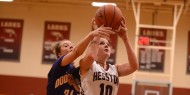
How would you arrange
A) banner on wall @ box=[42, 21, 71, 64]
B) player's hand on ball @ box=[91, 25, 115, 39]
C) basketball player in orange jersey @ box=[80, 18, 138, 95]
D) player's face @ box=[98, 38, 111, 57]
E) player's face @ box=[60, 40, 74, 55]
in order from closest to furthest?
player's hand on ball @ box=[91, 25, 115, 39]
basketball player in orange jersey @ box=[80, 18, 138, 95]
player's face @ box=[98, 38, 111, 57]
player's face @ box=[60, 40, 74, 55]
banner on wall @ box=[42, 21, 71, 64]

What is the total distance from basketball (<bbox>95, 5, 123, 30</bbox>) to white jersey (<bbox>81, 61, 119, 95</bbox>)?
320mm

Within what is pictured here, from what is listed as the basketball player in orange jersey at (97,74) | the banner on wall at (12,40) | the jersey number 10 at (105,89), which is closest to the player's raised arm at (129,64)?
the basketball player in orange jersey at (97,74)

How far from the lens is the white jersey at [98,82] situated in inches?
97.6

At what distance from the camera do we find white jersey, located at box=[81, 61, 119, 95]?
8.13 ft

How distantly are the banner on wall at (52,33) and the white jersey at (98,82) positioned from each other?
7.01 metres

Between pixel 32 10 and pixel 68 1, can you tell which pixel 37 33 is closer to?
pixel 32 10

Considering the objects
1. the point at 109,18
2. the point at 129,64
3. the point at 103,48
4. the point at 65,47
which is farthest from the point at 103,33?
the point at 65,47

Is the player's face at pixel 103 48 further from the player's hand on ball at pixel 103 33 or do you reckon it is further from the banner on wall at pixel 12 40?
the banner on wall at pixel 12 40

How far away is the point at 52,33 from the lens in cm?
955

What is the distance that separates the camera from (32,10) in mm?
9562

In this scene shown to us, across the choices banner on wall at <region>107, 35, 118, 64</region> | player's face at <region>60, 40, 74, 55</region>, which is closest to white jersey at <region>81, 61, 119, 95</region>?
player's face at <region>60, 40, 74, 55</region>

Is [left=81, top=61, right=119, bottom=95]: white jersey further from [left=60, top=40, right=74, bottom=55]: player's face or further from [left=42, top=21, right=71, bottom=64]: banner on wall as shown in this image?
[left=42, top=21, right=71, bottom=64]: banner on wall

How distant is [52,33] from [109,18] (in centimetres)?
717

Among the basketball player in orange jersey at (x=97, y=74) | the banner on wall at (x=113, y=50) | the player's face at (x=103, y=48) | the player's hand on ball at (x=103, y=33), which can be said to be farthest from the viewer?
the banner on wall at (x=113, y=50)
